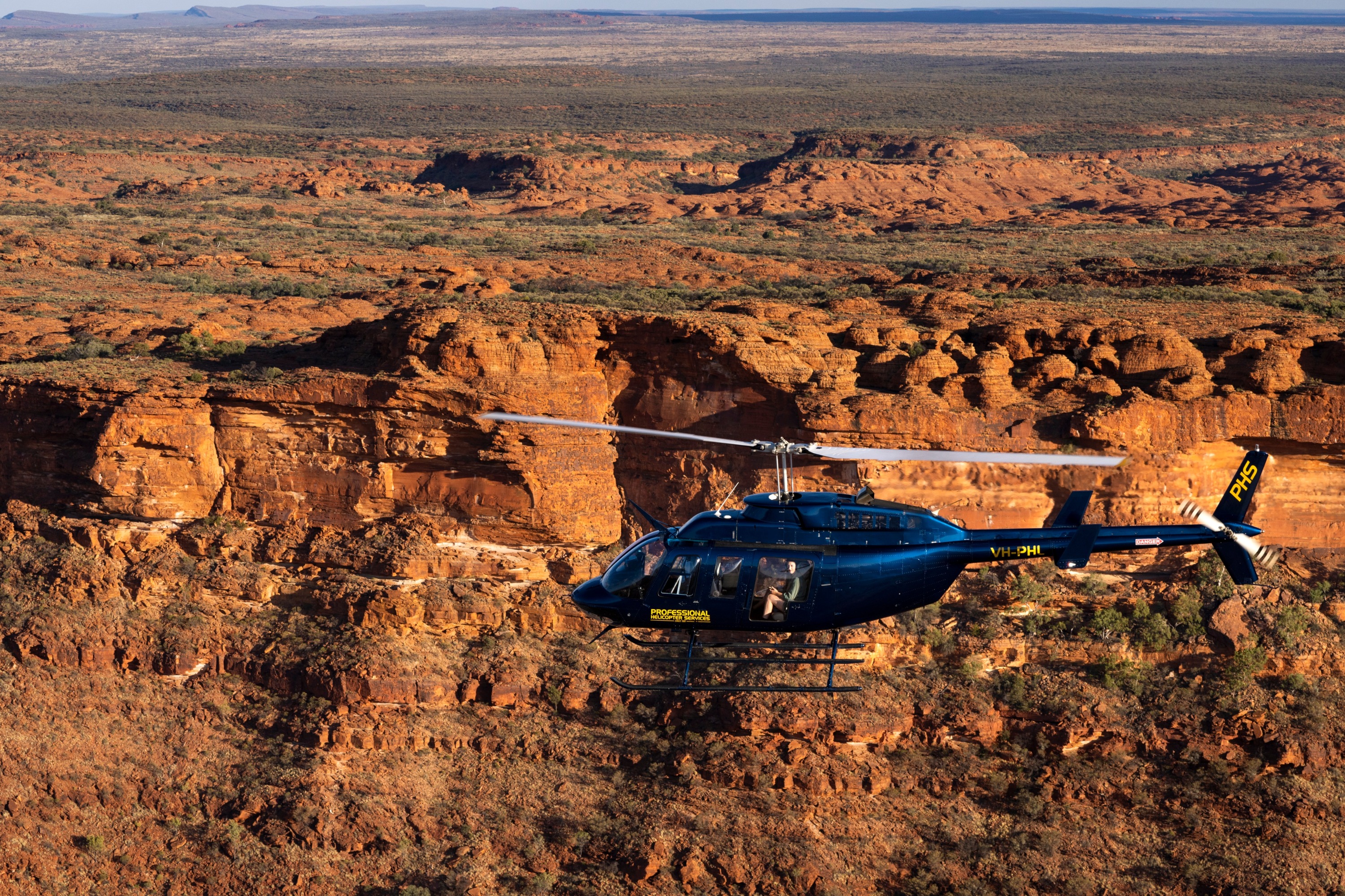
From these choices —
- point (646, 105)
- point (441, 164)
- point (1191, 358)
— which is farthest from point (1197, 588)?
point (646, 105)

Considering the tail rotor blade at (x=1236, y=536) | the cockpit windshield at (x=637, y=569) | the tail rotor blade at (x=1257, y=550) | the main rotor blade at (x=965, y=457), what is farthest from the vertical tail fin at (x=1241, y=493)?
the cockpit windshield at (x=637, y=569)

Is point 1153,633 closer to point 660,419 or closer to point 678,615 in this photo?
point 660,419

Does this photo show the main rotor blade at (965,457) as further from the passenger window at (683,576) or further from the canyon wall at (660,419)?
the canyon wall at (660,419)

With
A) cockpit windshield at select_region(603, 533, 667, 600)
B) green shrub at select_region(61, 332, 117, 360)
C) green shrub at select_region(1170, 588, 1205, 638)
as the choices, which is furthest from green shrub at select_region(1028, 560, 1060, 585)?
green shrub at select_region(61, 332, 117, 360)

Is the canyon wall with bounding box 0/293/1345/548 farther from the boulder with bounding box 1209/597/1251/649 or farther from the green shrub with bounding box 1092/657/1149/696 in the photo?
the green shrub with bounding box 1092/657/1149/696

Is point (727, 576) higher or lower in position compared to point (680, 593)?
higher

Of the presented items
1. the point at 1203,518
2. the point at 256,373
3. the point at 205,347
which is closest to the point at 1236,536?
the point at 1203,518
